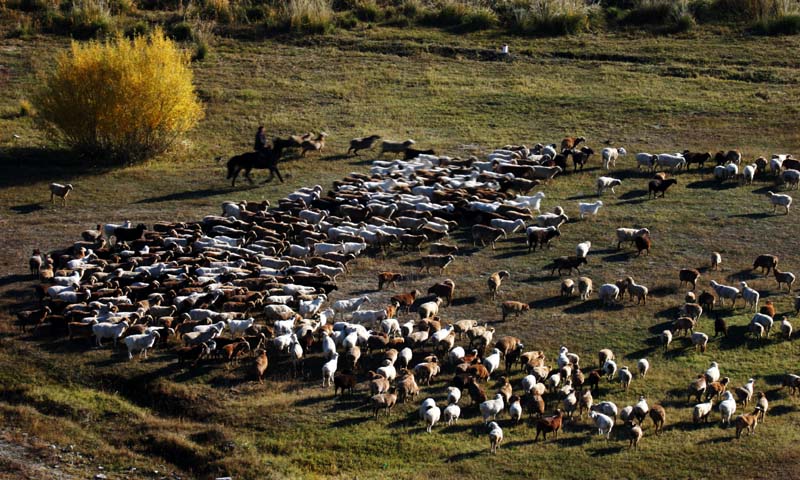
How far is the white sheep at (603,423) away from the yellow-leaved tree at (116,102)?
27.6 m

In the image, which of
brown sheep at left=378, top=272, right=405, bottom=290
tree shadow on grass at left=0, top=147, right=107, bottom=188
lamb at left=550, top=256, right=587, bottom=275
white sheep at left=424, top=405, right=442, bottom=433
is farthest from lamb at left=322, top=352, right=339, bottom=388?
tree shadow on grass at left=0, top=147, right=107, bottom=188

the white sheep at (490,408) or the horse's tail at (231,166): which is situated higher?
the horse's tail at (231,166)

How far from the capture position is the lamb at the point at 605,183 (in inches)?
1540

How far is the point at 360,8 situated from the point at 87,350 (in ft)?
141

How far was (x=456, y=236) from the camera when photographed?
3497cm

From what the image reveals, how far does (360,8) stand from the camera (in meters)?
66.4

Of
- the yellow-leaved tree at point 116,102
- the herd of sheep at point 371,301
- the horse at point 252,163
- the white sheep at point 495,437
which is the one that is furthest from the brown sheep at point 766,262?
the yellow-leaved tree at point 116,102

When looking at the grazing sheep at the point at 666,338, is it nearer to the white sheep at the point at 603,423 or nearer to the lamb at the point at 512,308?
the lamb at the point at 512,308

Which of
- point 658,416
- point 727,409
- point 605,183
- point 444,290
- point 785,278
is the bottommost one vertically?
point 658,416

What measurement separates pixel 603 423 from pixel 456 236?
13394mm

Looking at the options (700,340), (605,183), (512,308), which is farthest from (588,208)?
(700,340)

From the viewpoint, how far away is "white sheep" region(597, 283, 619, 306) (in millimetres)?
29031

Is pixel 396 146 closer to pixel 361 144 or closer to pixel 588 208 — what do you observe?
pixel 361 144

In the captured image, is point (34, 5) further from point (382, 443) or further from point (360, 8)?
point (382, 443)
